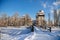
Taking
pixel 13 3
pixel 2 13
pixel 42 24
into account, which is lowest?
pixel 42 24

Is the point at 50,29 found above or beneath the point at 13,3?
beneath

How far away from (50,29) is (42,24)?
6.5 inches

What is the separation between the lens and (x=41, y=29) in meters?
2.77

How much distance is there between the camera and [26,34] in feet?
9.17

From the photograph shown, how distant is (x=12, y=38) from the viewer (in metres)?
2.79

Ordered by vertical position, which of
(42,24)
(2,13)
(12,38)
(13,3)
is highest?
(13,3)

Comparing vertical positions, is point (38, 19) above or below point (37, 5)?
below

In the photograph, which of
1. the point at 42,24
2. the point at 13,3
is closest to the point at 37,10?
the point at 42,24

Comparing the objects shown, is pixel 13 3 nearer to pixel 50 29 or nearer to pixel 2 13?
pixel 2 13

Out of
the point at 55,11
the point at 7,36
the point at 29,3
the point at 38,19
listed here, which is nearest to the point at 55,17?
the point at 55,11

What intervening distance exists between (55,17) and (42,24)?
263 mm

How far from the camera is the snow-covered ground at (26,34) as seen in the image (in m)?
2.71

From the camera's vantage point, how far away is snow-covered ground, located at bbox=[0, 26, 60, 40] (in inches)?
107

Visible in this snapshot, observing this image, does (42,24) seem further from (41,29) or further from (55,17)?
(55,17)
